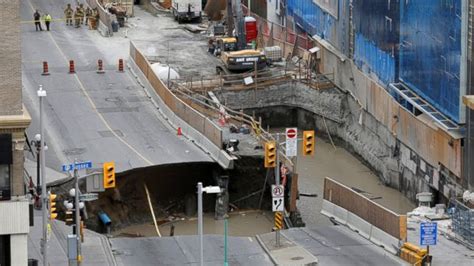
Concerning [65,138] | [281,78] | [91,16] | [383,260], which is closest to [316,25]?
[281,78]

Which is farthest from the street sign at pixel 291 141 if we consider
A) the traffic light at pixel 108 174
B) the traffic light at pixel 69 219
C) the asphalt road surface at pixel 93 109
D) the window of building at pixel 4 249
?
the window of building at pixel 4 249

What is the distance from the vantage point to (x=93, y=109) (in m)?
88.9

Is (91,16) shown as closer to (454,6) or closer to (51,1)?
(51,1)

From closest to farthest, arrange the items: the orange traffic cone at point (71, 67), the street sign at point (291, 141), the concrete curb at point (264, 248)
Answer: the concrete curb at point (264, 248) < the street sign at point (291, 141) < the orange traffic cone at point (71, 67)

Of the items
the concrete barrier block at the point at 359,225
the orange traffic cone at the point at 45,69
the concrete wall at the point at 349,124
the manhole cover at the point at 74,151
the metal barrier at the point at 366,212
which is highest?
the orange traffic cone at the point at 45,69

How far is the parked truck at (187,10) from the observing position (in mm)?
116312

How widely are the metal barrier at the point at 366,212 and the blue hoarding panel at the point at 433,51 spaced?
7729mm

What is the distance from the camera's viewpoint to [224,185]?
7788 cm

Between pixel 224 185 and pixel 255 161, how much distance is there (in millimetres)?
2378

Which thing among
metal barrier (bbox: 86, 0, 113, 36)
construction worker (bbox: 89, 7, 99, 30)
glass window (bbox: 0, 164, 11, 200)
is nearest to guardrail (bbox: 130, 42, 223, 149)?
metal barrier (bbox: 86, 0, 113, 36)

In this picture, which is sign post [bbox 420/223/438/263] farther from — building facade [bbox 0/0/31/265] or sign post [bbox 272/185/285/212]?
building facade [bbox 0/0/31/265]

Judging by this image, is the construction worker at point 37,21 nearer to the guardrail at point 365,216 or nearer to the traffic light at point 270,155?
the guardrail at point 365,216

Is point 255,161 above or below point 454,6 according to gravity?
below

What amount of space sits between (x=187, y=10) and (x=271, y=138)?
36.1m
